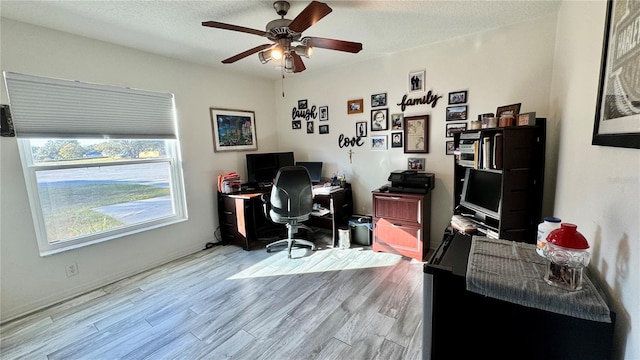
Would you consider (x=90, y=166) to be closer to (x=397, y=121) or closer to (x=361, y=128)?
(x=361, y=128)

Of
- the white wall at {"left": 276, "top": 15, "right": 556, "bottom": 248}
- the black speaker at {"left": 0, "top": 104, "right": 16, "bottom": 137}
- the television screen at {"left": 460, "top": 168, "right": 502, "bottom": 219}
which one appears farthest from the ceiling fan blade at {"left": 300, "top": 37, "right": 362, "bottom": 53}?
the black speaker at {"left": 0, "top": 104, "right": 16, "bottom": 137}

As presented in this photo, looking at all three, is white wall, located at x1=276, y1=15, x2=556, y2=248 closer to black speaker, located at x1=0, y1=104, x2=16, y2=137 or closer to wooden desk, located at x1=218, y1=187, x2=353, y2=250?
wooden desk, located at x1=218, y1=187, x2=353, y2=250

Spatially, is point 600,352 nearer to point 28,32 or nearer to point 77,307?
point 77,307

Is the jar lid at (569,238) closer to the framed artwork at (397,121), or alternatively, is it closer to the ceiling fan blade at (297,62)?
the ceiling fan blade at (297,62)

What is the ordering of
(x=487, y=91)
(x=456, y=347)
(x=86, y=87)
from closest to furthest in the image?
(x=456, y=347) < (x=86, y=87) < (x=487, y=91)

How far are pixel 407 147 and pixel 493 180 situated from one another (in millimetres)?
1108

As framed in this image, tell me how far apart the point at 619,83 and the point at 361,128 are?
2.65 m

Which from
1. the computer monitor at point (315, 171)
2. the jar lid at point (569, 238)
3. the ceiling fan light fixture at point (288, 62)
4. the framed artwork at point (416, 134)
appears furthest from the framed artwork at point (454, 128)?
the jar lid at point (569, 238)

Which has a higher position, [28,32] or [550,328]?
[28,32]

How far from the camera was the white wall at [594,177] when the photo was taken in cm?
81

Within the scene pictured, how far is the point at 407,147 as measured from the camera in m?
3.20

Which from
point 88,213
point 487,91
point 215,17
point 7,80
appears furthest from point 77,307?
point 487,91

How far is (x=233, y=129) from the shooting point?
3.72 meters

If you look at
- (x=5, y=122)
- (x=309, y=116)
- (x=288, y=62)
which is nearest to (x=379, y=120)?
(x=309, y=116)
